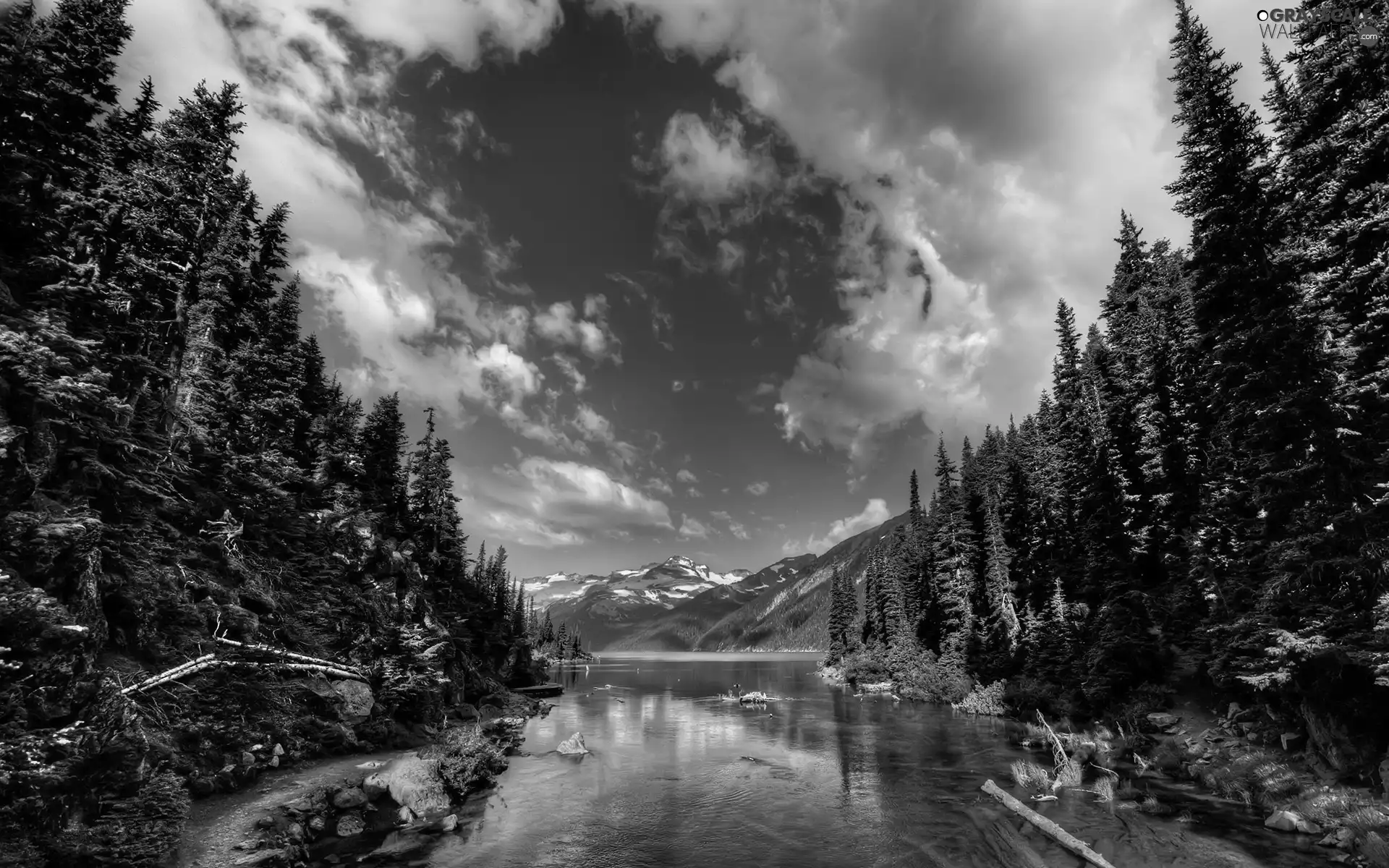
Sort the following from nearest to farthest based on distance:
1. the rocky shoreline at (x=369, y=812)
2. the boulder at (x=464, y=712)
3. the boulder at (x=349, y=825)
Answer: the rocky shoreline at (x=369, y=812) → the boulder at (x=349, y=825) → the boulder at (x=464, y=712)

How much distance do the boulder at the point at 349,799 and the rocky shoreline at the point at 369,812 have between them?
0.08 ft

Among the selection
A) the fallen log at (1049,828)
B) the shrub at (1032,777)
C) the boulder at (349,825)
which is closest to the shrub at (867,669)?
the shrub at (1032,777)

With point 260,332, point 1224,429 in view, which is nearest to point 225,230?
point 260,332

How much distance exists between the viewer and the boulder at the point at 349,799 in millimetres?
19719

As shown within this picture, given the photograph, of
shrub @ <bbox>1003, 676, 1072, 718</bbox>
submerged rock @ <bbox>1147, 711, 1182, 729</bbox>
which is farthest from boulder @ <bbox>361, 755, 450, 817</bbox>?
shrub @ <bbox>1003, 676, 1072, 718</bbox>

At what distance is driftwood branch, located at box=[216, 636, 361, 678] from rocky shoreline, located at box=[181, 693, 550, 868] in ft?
11.3

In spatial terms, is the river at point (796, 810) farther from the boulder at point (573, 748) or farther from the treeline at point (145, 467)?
the treeline at point (145, 467)

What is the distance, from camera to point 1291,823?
17.2 metres

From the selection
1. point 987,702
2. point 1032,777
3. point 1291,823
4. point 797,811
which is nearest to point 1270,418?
point 1291,823

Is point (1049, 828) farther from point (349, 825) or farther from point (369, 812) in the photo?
point (369, 812)

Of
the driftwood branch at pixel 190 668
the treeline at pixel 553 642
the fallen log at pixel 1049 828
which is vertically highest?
the driftwood branch at pixel 190 668

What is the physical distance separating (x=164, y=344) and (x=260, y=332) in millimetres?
12949

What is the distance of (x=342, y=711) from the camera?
2638 centimetres

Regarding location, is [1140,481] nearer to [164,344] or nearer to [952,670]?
[952,670]
